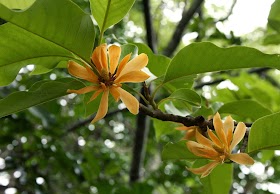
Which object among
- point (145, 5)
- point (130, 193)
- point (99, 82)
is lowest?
point (130, 193)

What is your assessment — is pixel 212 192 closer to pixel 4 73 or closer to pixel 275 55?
pixel 275 55

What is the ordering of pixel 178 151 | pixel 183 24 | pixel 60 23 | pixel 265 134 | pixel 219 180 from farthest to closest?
→ pixel 183 24
pixel 219 180
pixel 178 151
pixel 265 134
pixel 60 23

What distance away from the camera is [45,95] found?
0.92m

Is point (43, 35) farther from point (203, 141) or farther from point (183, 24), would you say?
point (183, 24)

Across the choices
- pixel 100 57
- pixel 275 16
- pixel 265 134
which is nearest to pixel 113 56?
pixel 100 57

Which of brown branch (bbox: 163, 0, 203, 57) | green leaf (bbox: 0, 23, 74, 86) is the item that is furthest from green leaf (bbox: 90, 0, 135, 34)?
brown branch (bbox: 163, 0, 203, 57)

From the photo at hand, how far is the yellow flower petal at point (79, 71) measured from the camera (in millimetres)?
844

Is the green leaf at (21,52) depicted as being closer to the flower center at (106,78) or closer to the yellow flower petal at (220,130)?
the flower center at (106,78)

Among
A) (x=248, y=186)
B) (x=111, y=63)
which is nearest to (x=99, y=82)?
(x=111, y=63)

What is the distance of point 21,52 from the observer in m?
0.88

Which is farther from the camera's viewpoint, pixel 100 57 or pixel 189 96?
pixel 189 96

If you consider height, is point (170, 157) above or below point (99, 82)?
below

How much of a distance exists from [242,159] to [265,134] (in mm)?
111

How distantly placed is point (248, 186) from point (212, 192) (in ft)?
6.40
